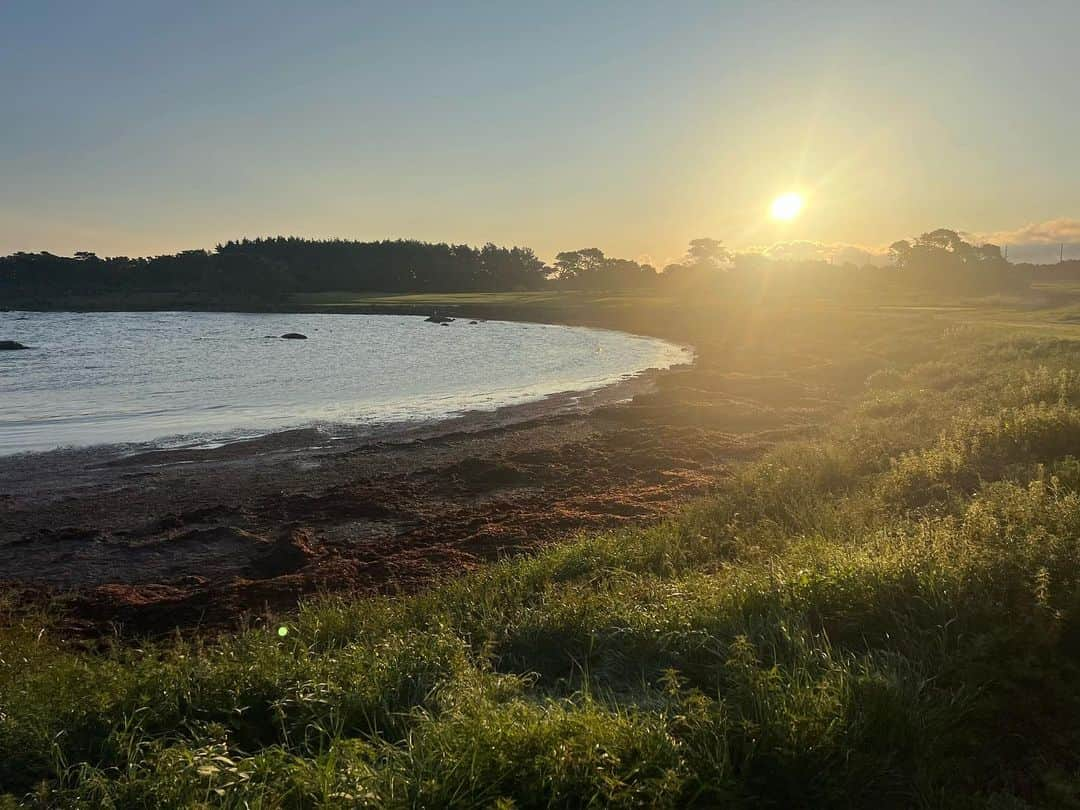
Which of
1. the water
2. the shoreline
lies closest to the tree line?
the water

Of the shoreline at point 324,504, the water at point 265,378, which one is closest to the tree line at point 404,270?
the water at point 265,378

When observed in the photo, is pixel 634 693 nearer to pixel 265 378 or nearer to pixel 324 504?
pixel 324 504

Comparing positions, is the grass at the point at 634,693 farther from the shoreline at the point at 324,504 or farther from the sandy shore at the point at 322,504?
the sandy shore at the point at 322,504

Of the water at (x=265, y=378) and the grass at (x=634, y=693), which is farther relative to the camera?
the water at (x=265, y=378)

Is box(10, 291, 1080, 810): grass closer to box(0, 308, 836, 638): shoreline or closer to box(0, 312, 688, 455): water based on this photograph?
box(0, 308, 836, 638): shoreline

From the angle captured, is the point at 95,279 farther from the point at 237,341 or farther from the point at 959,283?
the point at 959,283

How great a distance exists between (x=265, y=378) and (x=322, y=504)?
65.3ft

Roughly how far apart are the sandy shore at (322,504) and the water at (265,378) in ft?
9.81

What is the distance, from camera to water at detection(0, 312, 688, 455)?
20.9 meters

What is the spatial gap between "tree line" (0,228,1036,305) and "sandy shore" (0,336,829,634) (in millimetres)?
78429

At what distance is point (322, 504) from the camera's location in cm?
1276

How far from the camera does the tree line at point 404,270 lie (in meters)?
99.0

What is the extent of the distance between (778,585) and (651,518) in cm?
544

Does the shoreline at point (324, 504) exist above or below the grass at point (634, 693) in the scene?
below
